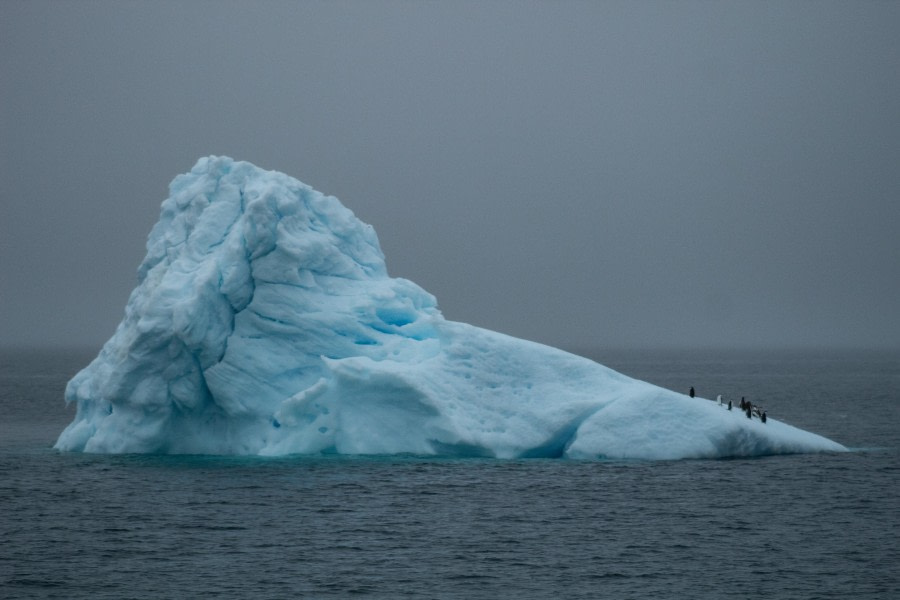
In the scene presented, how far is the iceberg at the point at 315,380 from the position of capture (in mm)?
34344

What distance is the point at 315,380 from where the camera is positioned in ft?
118

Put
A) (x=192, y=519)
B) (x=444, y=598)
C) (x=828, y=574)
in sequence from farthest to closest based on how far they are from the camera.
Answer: (x=192, y=519)
(x=828, y=574)
(x=444, y=598)

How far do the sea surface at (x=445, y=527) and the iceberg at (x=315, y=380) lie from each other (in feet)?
2.69

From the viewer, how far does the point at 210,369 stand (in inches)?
1375

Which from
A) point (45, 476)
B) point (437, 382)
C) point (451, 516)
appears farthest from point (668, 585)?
point (45, 476)

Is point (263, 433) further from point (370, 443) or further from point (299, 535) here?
point (299, 535)

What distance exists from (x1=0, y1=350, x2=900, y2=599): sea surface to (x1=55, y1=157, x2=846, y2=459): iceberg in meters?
0.82

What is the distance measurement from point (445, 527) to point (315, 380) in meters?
9.99

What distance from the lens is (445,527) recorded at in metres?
27.3

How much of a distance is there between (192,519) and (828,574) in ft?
48.0

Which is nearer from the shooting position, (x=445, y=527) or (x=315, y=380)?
(x=445, y=527)

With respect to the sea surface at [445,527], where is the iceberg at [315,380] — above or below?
above

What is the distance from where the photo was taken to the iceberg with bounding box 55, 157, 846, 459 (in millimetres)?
34344

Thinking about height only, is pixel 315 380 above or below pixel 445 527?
above
